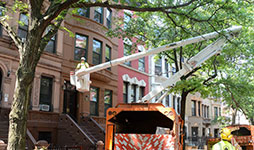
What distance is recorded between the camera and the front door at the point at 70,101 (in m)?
17.4

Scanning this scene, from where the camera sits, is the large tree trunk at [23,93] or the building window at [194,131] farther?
the building window at [194,131]

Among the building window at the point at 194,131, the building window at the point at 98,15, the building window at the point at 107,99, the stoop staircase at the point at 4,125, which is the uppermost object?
the building window at the point at 98,15

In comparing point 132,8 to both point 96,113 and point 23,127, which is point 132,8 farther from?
point 96,113

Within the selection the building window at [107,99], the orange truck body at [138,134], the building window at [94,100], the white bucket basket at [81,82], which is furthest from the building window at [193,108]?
the white bucket basket at [81,82]

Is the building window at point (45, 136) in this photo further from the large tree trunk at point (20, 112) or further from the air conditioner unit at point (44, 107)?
the large tree trunk at point (20, 112)

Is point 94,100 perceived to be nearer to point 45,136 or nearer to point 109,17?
point 45,136

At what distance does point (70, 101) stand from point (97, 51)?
4323 mm

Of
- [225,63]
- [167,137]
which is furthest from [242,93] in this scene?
[167,137]

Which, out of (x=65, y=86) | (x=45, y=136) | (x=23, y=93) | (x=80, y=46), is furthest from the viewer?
(x=80, y=46)

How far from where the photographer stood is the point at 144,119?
9625mm

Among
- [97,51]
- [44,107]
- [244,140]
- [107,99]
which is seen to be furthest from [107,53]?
[244,140]

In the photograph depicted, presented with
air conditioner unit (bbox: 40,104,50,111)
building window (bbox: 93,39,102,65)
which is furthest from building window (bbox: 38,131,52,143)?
building window (bbox: 93,39,102,65)

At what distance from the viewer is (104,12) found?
20.7 metres

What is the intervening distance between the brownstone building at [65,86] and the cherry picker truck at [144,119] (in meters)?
4.49
